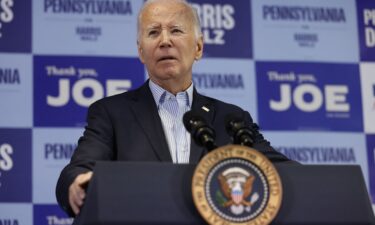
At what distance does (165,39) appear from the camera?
241cm

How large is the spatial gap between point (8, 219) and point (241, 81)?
1.40 meters

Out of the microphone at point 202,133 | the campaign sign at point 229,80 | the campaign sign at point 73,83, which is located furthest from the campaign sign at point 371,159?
the microphone at point 202,133

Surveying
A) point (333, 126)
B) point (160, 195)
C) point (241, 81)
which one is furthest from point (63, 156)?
point (160, 195)

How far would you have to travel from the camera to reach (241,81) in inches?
159

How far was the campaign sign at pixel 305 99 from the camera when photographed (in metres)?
4.05

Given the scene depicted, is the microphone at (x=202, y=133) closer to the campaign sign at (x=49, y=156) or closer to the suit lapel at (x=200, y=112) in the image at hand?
the suit lapel at (x=200, y=112)

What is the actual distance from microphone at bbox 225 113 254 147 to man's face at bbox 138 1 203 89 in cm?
60

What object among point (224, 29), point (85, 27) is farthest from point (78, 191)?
point (224, 29)

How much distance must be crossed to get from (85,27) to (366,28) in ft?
5.25

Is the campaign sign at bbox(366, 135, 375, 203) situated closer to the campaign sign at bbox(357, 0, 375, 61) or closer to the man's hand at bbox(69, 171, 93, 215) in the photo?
the campaign sign at bbox(357, 0, 375, 61)

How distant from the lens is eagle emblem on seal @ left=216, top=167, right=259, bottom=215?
166 cm

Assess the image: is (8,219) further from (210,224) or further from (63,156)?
(210,224)

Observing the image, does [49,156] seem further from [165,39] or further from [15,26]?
[165,39]

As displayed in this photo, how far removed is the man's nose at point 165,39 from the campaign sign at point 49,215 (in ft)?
5.11
